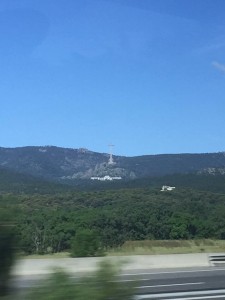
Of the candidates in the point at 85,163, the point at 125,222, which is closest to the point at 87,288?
the point at 125,222

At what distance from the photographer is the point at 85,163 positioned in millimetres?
160875

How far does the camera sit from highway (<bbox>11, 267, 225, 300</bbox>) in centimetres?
1480

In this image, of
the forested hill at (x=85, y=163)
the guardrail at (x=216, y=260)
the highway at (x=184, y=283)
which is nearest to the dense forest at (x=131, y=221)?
the guardrail at (x=216, y=260)

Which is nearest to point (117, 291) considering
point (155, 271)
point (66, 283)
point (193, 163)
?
point (66, 283)

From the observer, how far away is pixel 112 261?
482 centimetres

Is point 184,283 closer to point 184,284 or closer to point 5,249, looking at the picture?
point 184,284

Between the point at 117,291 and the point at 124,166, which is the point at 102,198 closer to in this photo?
the point at 117,291

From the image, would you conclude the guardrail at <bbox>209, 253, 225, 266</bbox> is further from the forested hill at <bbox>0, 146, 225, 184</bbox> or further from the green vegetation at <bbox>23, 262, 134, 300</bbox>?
the forested hill at <bbox>0, 146, 225, 184</bbox>

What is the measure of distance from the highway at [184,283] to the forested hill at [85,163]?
101 m

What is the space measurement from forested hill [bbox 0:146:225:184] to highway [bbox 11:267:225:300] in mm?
101111

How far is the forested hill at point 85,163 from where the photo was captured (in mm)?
130625

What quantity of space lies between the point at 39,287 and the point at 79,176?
145 meters

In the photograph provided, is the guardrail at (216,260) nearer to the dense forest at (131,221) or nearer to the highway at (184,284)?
the highway at (184,284)

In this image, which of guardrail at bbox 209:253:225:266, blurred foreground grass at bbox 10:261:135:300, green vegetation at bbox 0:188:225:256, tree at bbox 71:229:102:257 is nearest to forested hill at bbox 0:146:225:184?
green vegetation at bbox 0:188:225:256
